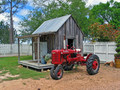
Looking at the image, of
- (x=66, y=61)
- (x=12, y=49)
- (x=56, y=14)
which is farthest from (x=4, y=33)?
(x=66, y=61)

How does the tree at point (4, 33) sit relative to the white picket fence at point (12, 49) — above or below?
above

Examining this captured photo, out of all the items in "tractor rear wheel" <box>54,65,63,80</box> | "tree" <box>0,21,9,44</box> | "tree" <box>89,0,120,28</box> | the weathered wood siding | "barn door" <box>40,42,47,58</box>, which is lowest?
"tractor rear wheel" <box>54,65,63,80</box>

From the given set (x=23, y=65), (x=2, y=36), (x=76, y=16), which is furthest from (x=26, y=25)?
(x=2, y=36)

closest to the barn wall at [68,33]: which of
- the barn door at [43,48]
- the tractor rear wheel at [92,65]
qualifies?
the barn door at [43,48]

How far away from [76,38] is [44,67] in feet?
13.8

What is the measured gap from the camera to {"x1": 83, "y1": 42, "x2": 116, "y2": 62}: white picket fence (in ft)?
38.4

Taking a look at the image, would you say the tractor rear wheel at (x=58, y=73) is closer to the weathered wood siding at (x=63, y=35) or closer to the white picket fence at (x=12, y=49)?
the weathered wood siding at (x=63, y=35)

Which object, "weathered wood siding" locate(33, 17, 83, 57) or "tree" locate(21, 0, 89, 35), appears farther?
"tree" locate(21, 0, 89, 35)

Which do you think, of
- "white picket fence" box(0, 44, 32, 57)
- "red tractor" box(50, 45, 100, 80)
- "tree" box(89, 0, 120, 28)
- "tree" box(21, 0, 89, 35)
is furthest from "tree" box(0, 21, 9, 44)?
"red tractor" box(50, 45, 100, 80)

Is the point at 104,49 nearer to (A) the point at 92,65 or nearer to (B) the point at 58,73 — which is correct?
(A) the point at 92,65

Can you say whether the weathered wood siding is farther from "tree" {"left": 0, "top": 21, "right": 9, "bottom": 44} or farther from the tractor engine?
"tree" {"left": 0, "top": 21, "right": 9, "bottom": 44}

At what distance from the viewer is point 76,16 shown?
Answer: 18.0 metres

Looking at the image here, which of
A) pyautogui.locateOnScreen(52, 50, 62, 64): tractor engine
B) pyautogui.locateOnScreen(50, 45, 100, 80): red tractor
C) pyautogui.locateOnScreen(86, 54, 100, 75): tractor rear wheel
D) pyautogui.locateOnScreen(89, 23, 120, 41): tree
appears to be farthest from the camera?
pyautogui.locateOnScreen(89, 23, 120, 41): tree

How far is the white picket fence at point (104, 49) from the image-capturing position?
1172cm
